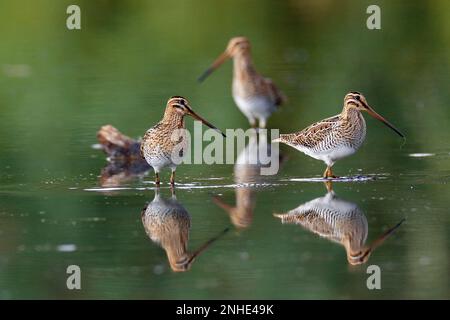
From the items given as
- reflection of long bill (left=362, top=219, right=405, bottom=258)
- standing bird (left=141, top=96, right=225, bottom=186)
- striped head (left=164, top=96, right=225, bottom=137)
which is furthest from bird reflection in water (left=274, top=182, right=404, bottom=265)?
striped head (left=164, top=96, right=225, bottom=137)

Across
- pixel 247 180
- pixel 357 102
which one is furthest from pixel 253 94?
pixel 247 180

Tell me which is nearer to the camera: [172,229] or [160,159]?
[172,229]

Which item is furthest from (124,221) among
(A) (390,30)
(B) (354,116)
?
(A) (390,30)

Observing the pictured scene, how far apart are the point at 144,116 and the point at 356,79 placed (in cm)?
366

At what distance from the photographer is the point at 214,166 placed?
1344 centimetres

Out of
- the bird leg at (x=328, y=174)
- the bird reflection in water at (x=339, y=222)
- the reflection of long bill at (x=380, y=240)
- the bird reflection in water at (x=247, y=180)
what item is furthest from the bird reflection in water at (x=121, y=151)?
the reflection of long bill at (x=380, y=240)

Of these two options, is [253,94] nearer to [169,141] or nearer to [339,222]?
[169,141]

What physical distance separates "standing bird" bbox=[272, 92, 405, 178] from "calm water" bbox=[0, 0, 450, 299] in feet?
0.86

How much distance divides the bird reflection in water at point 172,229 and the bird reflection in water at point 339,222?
2.45 ft

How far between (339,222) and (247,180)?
7.50 feet

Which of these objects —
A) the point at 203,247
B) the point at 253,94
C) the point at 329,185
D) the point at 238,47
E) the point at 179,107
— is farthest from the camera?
the point at 238,47

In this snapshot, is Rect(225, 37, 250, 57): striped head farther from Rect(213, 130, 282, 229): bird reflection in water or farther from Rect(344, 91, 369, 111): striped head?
Rect(344, 91, 369, 111): striped head

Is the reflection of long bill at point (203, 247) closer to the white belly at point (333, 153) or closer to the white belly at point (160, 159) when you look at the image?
the white belly at point (160, 159)

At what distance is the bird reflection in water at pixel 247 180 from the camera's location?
1055 centimetres
